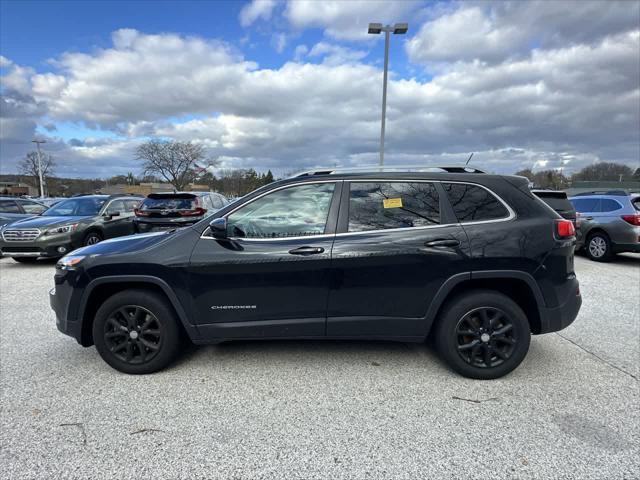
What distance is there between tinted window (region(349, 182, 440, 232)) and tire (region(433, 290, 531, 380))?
770 millimetres

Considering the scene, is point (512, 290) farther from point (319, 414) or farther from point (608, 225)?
point (608, 225)

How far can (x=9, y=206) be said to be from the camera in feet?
37.2

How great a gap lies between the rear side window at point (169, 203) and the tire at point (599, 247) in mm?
9968

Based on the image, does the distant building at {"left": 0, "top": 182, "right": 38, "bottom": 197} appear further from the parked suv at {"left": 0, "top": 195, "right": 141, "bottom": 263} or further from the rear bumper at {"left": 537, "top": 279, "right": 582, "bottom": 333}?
the rear bumper at {"left": 537, "top": 279, "right": 582, "bottom": 333}

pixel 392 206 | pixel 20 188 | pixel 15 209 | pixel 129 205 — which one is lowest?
pixel 15 209

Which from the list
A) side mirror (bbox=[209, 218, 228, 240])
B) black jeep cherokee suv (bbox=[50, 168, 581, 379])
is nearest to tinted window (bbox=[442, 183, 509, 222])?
black jeep cherokee suv (bbox=[50, 168, 581, 379])

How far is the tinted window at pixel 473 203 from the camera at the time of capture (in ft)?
10.2

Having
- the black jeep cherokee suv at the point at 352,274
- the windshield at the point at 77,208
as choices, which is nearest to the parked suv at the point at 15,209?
the windshield at the point at 77,208

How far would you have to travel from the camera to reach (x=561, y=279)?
3.08 metres

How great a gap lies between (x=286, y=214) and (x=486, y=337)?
2.00 metres

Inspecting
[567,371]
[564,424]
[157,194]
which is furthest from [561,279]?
[157,194]

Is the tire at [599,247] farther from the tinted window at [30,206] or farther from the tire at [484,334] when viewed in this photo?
the tinted window at [30,206]

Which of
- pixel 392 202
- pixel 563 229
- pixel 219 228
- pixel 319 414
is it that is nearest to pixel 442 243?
pixel 392 202

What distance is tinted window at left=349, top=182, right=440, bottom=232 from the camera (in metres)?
3.10
